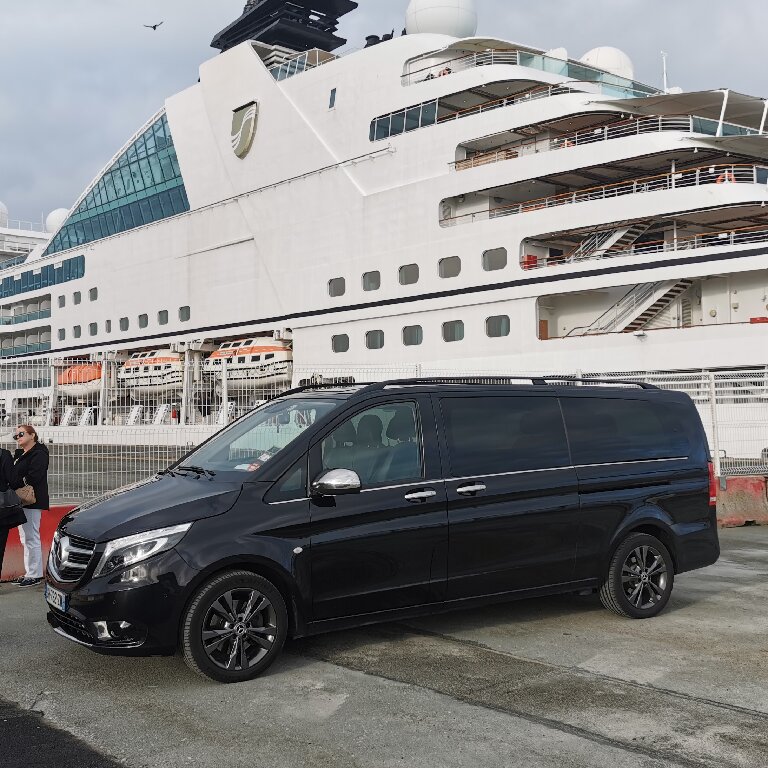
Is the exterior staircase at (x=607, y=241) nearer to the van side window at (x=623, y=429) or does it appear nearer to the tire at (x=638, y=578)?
the van side window at (x=623, y=429)

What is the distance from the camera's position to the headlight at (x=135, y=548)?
4965 millimetres

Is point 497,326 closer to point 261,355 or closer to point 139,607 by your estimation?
point 261,355

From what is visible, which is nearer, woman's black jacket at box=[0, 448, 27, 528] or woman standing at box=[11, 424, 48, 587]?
woman's black jacket at box=[0, 448, 27, 528]

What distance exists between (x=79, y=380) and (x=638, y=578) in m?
7.78

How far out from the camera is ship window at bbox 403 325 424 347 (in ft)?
88.4

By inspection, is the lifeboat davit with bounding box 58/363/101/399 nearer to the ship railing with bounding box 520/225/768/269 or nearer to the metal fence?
the metal fence

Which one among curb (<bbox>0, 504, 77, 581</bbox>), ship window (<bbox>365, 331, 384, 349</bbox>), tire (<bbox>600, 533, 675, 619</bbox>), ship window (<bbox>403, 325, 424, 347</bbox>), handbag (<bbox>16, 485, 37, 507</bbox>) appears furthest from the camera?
ship window (<bbox>365, 331, 384, 349</bbox>)

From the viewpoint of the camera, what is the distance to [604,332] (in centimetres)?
2352

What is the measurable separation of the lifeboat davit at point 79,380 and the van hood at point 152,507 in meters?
5.56

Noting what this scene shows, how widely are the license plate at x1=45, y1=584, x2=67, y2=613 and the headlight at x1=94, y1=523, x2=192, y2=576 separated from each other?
1.22 ft

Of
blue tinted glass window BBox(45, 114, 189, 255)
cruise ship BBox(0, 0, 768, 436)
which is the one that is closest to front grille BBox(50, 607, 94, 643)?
cruise ship BBox(0, 0, 768, 436)

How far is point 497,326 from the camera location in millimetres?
25141

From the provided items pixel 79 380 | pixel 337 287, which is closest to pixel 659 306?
pixel 337 287

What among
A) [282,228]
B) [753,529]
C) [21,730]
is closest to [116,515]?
[21,730]
